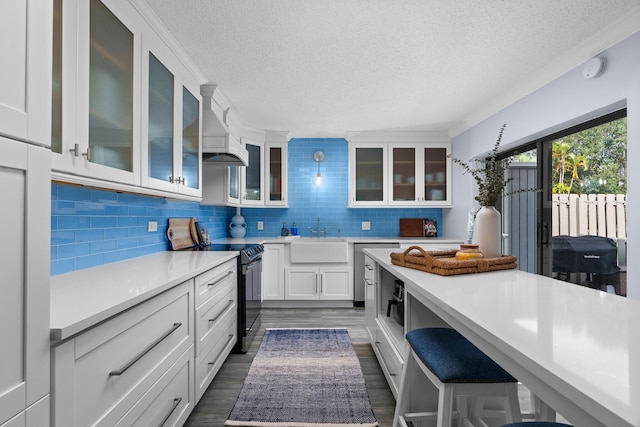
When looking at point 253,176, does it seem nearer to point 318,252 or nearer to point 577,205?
point 318,252

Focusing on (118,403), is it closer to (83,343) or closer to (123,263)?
(83,343)

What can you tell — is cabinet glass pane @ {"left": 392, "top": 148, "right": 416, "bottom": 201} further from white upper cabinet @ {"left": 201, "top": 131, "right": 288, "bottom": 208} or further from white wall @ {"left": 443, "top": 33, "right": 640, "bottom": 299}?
white upper cabinet @ {"left": 201, "top": 131, "right": 288, "bottom": 208}

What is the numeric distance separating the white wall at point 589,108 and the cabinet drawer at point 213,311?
2541 millimetres

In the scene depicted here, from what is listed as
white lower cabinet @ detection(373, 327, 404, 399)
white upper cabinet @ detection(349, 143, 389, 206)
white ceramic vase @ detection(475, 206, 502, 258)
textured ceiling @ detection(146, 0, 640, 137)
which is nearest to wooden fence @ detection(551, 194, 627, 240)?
textured ceiling @ detection(146, 0, 640, 137)

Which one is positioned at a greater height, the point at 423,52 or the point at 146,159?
the point at 423,52

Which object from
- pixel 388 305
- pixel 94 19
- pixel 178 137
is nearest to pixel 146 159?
pixel 178 137

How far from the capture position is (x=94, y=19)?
139 cm

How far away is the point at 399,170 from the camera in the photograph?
4.52 meters

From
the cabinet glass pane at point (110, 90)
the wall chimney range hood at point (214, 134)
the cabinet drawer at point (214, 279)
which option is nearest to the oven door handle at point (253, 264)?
the cabinet drawer at point (214, 279)

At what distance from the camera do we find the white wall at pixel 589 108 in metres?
1.91

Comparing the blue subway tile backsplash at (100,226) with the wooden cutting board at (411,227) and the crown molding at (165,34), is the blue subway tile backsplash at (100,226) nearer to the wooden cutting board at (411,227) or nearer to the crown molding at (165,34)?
the crown molding at (165,34)

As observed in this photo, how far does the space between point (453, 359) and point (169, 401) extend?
1.27 m

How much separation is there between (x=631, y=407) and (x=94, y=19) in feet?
6.58

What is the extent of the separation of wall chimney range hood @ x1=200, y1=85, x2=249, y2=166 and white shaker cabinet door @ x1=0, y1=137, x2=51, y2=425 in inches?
80.8
